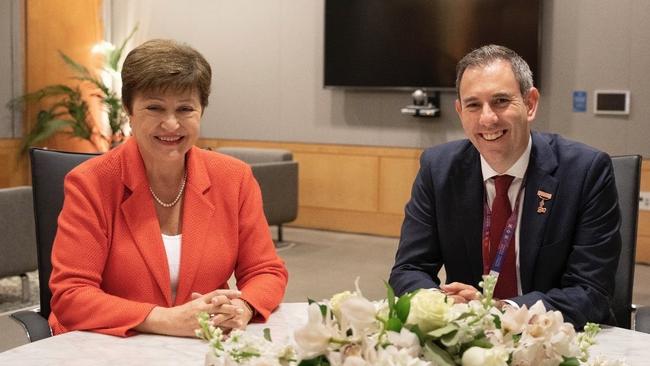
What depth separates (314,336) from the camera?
1081 millimetres

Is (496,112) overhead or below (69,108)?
overhead

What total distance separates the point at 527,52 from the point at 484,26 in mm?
472

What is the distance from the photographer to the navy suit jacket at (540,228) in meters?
2.29

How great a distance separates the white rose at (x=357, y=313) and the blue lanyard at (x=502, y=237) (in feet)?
4.33

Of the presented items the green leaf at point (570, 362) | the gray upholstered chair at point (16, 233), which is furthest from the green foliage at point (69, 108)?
the green leaf at point (570, 362)

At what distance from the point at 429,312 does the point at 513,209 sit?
1360 mm

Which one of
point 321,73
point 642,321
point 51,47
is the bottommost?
point 642,321

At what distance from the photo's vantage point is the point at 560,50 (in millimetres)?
7480

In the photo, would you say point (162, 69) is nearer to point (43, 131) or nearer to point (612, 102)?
point (612, 102)

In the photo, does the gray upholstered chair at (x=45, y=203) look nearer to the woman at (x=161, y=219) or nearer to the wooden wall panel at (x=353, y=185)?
the woman at (x=161, y=219)

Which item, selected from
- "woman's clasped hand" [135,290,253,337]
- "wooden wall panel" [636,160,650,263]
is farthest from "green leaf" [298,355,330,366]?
"wooden wall panel" [636,160,650,263]

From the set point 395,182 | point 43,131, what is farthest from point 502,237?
point 43,131

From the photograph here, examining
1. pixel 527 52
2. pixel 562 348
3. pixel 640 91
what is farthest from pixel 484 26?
pixel 562 348

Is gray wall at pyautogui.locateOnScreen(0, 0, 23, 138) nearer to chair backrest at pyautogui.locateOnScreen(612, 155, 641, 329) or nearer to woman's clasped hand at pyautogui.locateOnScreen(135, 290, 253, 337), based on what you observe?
woman's clasped hand at pyautogui.locateOnScreen(135, 290, 253, 337)
